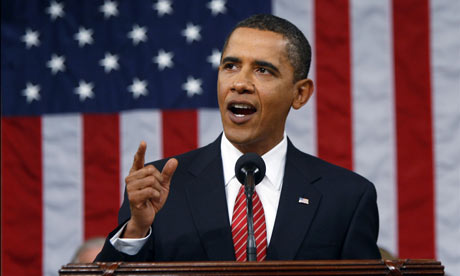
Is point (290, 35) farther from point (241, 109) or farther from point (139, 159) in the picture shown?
point (139, 159)

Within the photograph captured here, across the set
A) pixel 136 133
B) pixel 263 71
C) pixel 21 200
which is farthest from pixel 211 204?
pixel 21 200

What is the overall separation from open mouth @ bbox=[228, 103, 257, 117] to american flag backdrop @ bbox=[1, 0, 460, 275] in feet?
7.27

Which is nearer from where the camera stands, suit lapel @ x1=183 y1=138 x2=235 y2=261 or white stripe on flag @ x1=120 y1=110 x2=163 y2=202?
suit lapel @ x1=183 y1=138 x2=235 y2=261

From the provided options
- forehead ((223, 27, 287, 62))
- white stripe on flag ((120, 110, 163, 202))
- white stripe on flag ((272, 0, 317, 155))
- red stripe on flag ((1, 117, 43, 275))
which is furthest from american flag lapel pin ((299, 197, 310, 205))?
red stripe on flag ((1, 117, 43, 275))

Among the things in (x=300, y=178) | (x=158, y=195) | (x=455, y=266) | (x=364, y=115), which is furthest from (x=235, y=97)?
(x=455, y=266)

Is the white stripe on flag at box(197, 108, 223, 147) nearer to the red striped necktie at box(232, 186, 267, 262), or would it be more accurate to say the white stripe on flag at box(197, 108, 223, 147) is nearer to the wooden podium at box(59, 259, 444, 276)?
the red striped necktie at box(232, 186, 267, 262)

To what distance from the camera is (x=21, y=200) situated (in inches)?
167

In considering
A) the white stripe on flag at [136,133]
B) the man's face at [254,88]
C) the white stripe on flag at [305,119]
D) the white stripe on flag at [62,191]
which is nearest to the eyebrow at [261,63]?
the man's face at [254,88]

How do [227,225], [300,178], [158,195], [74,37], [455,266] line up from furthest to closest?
[74,37] → [455,266] → [300,178] → [227,225] → [158,195]

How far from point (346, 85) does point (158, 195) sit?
2.71 meters

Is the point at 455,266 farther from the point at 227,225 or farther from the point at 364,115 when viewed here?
the point at 227,225

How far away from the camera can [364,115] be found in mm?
4078

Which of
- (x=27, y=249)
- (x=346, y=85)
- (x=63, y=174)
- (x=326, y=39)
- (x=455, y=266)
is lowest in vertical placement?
(x=455, y=266)

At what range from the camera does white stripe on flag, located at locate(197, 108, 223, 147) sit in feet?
13.5
